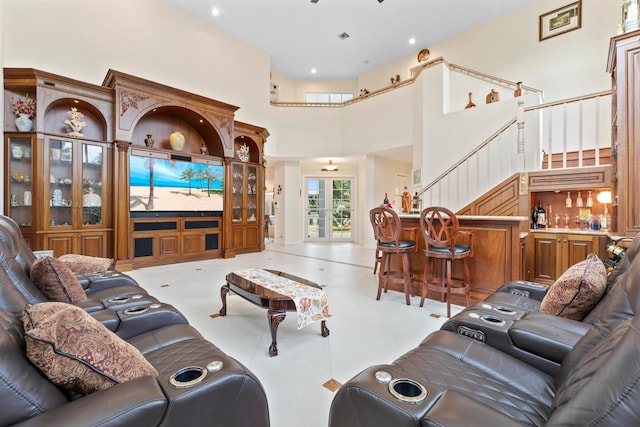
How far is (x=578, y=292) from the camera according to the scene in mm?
1506

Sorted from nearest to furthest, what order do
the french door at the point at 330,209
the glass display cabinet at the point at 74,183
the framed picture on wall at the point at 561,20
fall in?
1. the glass display cabinet at the point at 74,183
2. the framed picture on wall at the point at 561,20
3. the french door at the point at 330,209

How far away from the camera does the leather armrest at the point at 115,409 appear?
27.3 inches

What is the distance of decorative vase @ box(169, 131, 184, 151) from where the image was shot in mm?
5598

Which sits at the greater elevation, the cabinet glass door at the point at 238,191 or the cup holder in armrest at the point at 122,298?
the cabinet glass door at the point at 238,191

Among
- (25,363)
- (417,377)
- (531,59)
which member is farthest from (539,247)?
(25,363)

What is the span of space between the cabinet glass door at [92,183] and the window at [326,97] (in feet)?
22.4

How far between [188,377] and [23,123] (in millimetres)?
5337

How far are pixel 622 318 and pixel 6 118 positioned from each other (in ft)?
22.0

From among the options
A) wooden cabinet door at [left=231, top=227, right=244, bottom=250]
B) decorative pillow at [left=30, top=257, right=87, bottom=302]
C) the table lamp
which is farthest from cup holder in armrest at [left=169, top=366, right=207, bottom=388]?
wooden cabinet door at [left=231, top=227, right=244, bottom=250]

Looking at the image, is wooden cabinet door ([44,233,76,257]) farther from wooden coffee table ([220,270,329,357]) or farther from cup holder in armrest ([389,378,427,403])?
cup holder in armrest ([389,378,427,403])

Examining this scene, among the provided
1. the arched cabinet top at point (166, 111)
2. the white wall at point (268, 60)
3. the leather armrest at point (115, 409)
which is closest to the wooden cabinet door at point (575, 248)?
the white wall at point (268, 60)

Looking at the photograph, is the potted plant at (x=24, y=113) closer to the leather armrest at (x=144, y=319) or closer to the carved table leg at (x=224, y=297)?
the carved table leg at (x=224, y=297)

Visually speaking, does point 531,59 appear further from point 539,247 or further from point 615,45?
point 539,247

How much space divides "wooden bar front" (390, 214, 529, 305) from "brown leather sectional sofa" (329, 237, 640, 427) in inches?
59.5
